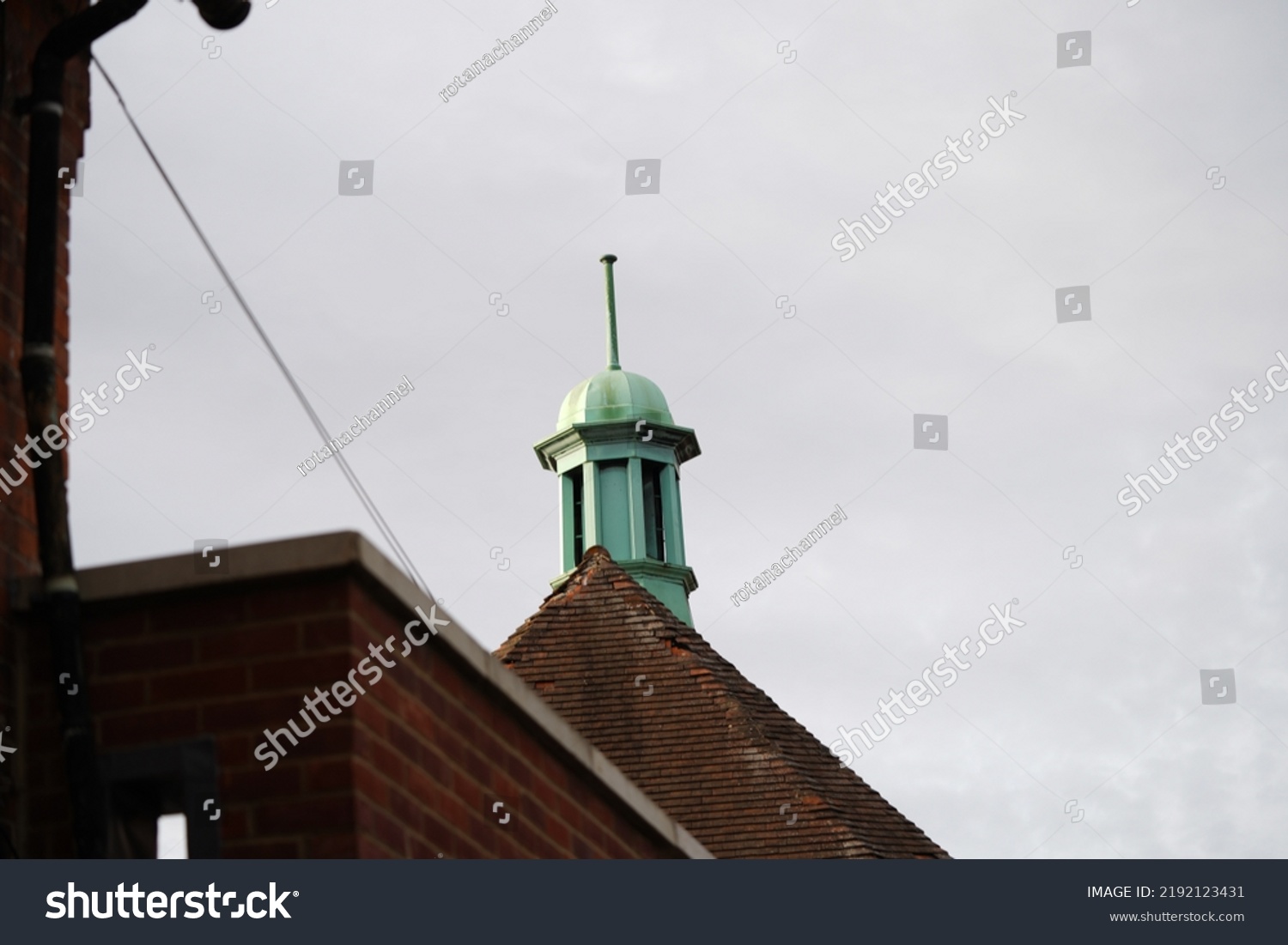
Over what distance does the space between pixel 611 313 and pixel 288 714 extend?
942 inches

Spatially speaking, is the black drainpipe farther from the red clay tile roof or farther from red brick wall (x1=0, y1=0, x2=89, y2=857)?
the red clay tile roof

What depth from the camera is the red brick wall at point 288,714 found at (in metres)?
5.19

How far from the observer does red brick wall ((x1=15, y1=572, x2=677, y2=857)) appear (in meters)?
5.19

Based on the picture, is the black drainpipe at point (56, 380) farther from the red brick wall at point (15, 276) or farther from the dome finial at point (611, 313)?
the dome finial at point (611, 313)

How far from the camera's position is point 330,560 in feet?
17.5

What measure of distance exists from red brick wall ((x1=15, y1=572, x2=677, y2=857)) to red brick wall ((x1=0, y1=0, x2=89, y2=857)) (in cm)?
9

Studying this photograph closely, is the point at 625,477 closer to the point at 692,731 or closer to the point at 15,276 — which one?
the point at 692,731

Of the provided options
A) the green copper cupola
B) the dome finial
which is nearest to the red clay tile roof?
the green copper cupola

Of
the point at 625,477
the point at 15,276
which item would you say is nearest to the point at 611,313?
the point at 625,477

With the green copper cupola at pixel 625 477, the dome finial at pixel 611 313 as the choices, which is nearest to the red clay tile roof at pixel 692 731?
the green copper cupola at pixel 625 477

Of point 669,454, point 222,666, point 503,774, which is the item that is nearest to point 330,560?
point 222,666

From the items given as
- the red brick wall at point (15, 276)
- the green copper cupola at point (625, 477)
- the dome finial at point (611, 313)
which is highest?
the dome finial at point (611, 313)

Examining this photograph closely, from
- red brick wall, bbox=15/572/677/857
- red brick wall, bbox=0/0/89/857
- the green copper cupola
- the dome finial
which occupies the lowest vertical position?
red brick wall, bbox=15/572/677/857

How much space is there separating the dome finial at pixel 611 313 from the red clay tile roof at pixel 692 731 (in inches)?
374
